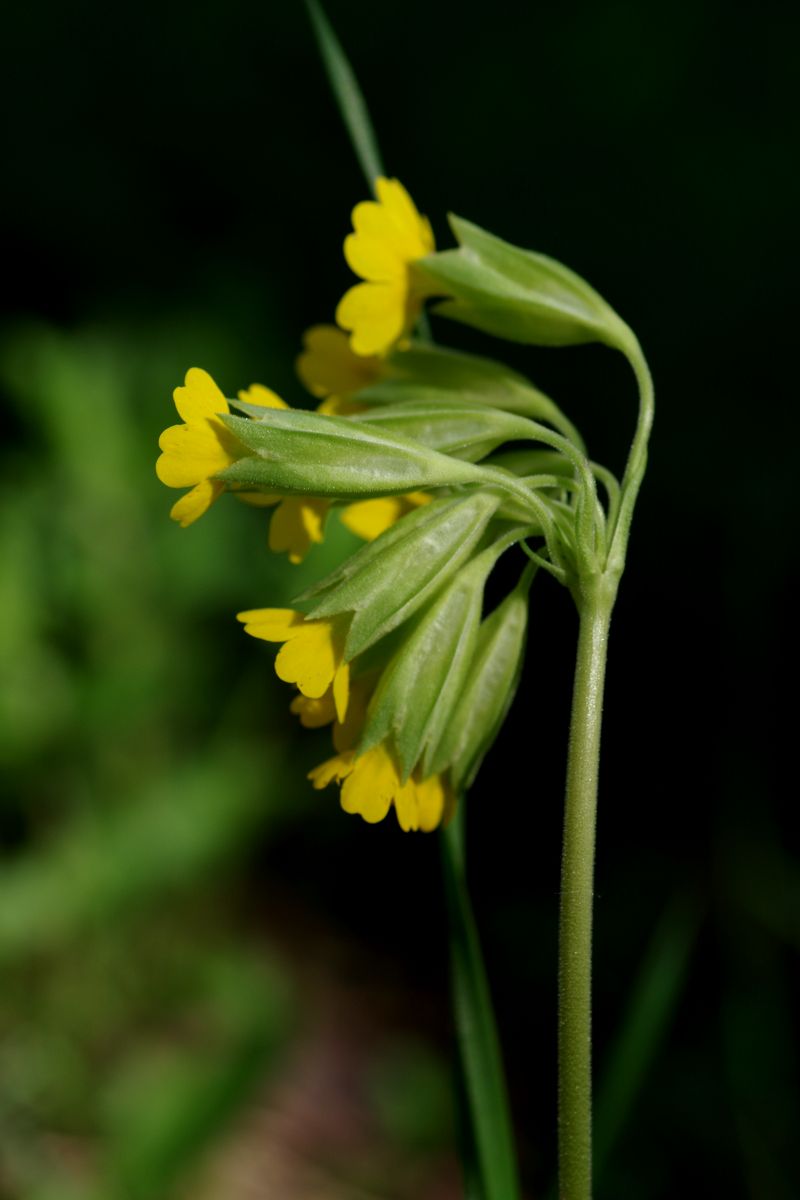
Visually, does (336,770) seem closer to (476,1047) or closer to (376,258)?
(476,1047)

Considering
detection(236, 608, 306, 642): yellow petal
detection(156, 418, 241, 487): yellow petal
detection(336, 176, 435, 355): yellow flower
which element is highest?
detection(336, 176, 435, 355): yellow flower

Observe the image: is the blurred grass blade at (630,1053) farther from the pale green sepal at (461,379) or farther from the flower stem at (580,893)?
the pale green sepal at (461,379)

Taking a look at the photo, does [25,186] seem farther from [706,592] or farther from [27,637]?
[706,592]

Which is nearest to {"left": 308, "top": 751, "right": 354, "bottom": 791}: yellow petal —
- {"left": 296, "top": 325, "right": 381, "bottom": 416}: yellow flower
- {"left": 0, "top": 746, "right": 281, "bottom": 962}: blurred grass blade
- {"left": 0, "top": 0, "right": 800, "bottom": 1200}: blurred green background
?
{"left": 296, "top": 325, "right": 381, "bottom": 416}: yellow flower

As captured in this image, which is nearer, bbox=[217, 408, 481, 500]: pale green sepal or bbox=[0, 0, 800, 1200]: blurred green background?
bbox=[217, 408, 481, 500]: pale green sepal

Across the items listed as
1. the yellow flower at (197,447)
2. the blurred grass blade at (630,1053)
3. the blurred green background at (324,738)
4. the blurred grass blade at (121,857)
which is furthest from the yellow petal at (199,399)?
the blurred grass blade at (121,857)

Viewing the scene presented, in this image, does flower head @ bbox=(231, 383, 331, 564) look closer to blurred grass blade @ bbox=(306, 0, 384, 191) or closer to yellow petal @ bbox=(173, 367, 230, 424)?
yellow petal @ bbox=(173, 367, 230, 424)
